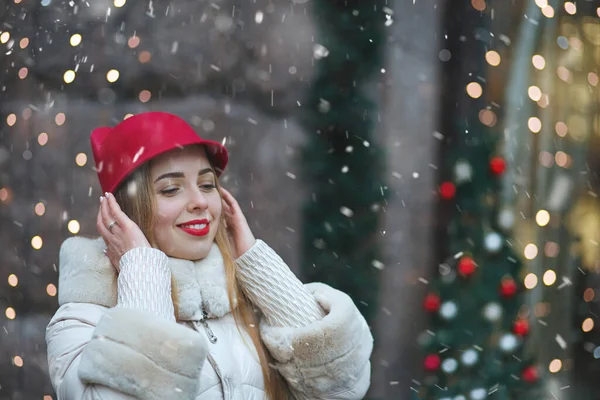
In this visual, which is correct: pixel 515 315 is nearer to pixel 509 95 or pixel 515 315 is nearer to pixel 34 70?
pixel 509 95

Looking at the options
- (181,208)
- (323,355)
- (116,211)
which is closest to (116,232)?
(116,211)

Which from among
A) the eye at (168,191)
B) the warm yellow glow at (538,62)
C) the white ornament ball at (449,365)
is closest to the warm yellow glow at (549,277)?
the white ornament ball at (449,365)

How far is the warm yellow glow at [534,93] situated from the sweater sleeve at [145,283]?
191 centimetres

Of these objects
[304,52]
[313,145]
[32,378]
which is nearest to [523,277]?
[313,145]

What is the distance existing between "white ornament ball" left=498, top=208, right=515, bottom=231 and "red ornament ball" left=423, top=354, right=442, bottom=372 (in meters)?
0.59

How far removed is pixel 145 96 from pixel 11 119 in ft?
1.88

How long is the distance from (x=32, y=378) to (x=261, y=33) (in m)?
1.69

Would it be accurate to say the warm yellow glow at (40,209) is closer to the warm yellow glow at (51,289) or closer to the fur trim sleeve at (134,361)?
the warm yellow glow at (51,289)

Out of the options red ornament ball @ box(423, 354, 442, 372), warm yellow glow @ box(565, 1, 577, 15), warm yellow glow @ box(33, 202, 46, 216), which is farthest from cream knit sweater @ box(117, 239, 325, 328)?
warm yellow glow @ box(565, 1, 577, 15)

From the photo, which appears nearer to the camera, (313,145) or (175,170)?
(175,170)

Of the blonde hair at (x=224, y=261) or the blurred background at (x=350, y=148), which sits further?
the blurred background at (x=350, y=148)

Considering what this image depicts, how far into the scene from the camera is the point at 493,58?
2988 mm

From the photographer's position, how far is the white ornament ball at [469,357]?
297 centimetres

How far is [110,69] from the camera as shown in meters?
2.97
